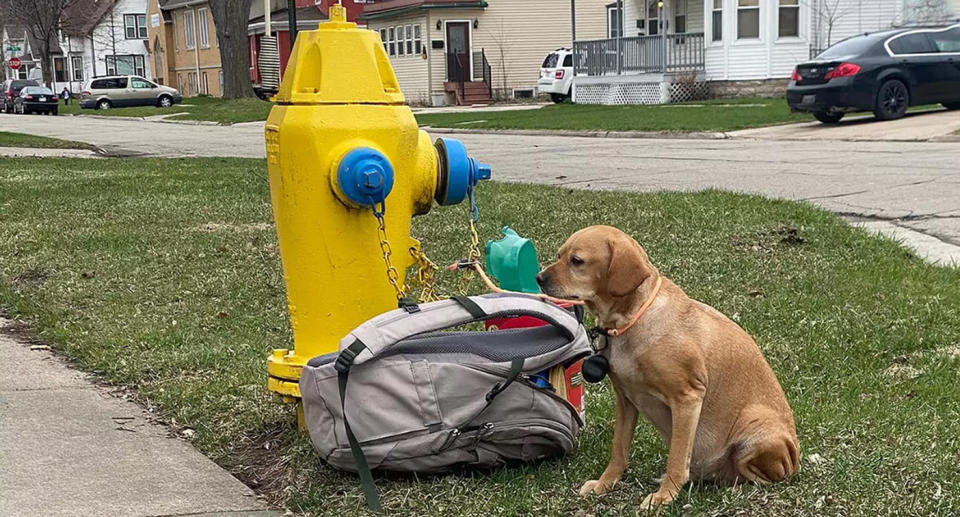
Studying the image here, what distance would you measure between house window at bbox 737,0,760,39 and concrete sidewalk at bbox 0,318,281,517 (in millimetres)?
28170

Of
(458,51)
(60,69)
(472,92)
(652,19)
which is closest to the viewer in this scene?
(652,19)

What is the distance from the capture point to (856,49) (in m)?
20.7

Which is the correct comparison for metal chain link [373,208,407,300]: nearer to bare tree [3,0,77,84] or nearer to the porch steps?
the porch steps

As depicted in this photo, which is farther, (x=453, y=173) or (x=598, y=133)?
(x=598, y=133)

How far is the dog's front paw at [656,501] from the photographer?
3.34m

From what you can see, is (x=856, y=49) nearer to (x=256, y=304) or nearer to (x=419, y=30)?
(x=256, y=304)

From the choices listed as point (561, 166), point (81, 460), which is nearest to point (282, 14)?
point (561, 166)

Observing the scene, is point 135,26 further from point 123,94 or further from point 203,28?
point 123,94

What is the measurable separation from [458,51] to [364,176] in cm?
4074

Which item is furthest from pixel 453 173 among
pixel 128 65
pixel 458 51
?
pixel 128 65

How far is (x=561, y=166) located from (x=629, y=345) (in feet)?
39.6

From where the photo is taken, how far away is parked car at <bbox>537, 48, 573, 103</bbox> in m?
37.2

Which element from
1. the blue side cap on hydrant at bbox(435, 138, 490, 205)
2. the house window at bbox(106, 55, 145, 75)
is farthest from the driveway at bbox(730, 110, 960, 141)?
the house window at bbox(106, 55, 145, 75)

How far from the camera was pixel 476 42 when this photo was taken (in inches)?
1735
